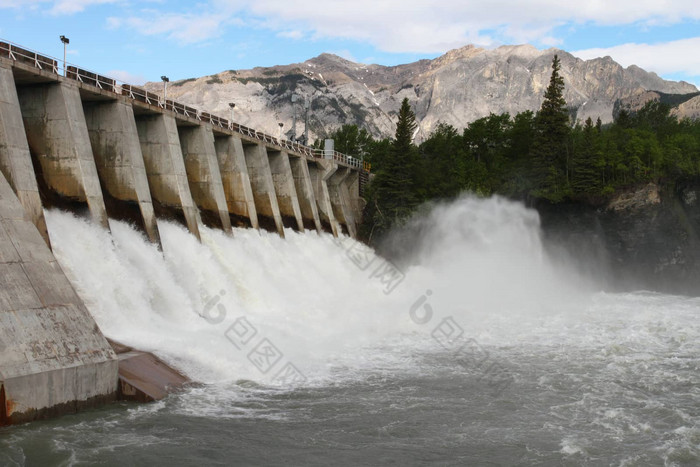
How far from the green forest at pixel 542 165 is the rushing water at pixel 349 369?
14203mm

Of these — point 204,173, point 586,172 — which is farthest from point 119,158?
point 586,172

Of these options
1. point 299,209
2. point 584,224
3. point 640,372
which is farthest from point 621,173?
point 640,372

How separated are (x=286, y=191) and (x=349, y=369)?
90.5 ft

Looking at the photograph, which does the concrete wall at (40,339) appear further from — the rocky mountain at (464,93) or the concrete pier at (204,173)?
the rocky mountain at (464,93)

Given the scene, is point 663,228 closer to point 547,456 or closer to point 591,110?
point 547,456

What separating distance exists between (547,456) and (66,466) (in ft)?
28.0

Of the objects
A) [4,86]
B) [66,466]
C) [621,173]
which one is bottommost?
[66,466]

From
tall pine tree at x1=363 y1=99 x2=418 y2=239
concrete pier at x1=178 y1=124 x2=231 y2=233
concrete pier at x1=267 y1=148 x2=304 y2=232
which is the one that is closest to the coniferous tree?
A: tall pine tree at x1=363 y1=99 x2=418 y2=239

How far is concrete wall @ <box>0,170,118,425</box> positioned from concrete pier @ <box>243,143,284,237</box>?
24.9 m

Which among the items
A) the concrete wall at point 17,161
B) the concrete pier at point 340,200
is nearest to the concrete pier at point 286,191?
the concrete pier at point 340,200

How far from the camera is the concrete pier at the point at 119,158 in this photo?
2591cm

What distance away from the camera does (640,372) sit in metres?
18.8

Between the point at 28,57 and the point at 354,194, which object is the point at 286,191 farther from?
the point at 28,57

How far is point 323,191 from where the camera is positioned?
52344mm
